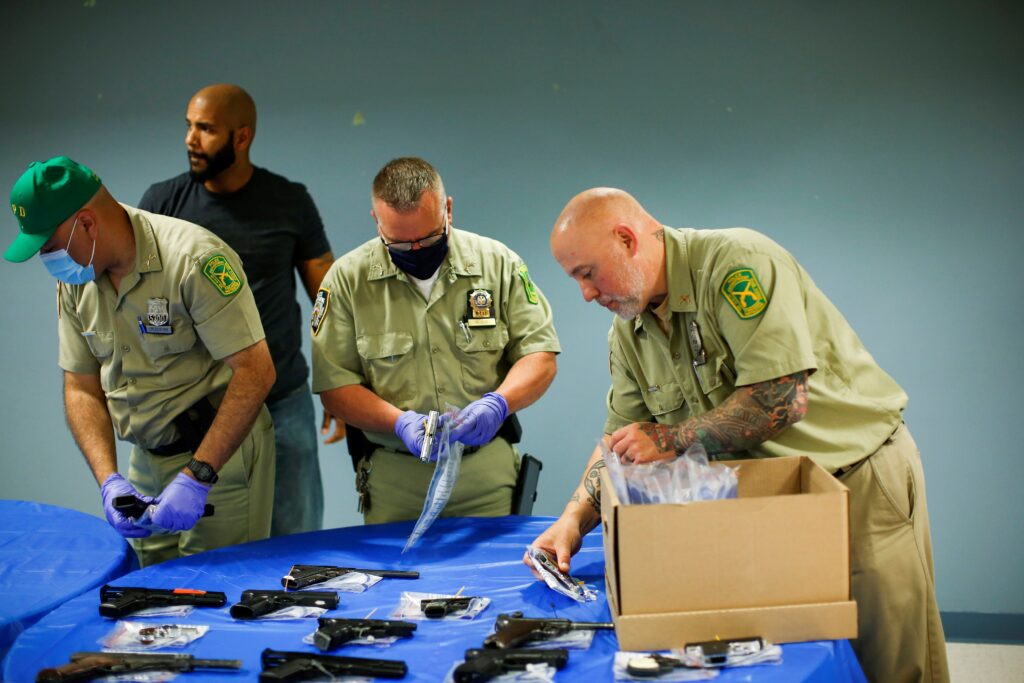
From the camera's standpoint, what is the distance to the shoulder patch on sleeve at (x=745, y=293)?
1.79 metres

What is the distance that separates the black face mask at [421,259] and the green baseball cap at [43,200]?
0.82 m

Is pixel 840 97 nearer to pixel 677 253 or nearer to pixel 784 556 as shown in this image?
pixel 677 253

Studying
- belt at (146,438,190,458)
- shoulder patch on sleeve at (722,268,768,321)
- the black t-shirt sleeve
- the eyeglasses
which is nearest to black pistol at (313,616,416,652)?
shoulder patch on sleeve at (722,268,768,321)

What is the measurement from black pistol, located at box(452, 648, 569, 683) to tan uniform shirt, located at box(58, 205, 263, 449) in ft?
4.06

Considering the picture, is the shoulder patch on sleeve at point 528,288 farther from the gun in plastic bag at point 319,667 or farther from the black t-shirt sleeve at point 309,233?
the gun in plastic bag at point 319,667

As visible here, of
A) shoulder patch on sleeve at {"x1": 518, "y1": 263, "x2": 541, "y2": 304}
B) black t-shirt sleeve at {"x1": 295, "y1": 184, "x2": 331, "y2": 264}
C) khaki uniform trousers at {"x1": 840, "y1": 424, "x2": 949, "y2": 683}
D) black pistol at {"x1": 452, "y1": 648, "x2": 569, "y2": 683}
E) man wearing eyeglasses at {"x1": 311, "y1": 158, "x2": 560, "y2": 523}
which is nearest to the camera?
black pistol at {"x1": 452, "y1": 648, "x2": 569, "y2": 683}

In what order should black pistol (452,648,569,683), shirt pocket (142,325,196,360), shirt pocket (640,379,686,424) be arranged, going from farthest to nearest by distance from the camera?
shirt pocket (142,325,196,360) → shirt pocket (640,379,686,424) → black pistol (452,648,569,683)

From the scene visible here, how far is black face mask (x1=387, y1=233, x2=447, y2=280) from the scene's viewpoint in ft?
8.21

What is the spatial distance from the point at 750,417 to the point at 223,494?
1.51 m

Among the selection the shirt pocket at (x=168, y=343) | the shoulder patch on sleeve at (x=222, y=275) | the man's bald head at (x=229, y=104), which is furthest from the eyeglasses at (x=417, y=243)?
the man's bald head at (x=229, y=104)

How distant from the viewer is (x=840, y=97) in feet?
10.9

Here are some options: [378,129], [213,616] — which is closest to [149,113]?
[378,129]

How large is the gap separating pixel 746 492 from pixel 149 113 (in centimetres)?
320

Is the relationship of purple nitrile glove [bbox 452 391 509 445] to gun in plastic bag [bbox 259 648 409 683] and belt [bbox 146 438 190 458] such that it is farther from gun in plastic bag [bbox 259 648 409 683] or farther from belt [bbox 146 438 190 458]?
gun in plastic bag [bbox 259 648 409 683]
